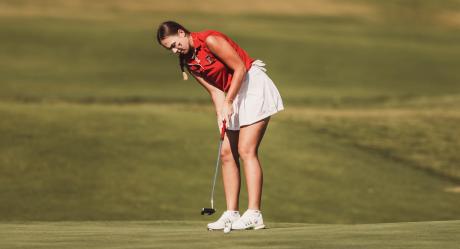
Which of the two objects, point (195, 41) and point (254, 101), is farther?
point (254, 101)

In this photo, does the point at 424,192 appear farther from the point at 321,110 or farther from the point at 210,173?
the point at 321,110

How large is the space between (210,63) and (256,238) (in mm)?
1399

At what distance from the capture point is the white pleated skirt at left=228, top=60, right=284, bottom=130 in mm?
7043

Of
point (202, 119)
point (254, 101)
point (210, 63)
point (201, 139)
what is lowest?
point (201, 139)

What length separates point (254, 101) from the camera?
23.1 ft

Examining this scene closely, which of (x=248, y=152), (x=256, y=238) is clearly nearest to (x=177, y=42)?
(x=248, y=152)

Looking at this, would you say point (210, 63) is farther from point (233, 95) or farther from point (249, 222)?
point (249, 222)

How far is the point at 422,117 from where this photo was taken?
20.4 metres

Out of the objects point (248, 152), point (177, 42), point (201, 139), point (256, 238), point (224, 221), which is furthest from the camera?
point (201, 139)

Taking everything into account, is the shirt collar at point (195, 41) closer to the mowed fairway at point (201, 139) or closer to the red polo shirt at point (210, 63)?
the red polo shirt at point (210, 63)

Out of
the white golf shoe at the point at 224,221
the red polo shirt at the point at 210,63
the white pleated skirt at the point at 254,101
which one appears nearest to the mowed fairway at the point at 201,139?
the white golf shoe at the point at 224,221

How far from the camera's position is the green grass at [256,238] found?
5.64 meters

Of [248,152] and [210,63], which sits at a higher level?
[210,63]

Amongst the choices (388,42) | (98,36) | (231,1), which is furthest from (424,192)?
(231,1)
